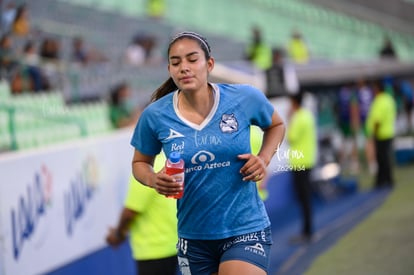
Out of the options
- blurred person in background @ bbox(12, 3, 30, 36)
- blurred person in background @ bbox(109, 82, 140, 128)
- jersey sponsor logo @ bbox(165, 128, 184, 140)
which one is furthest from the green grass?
blurred person in background @ bbox(12, 3, 30, 36)

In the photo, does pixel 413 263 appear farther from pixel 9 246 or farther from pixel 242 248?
pixel 242 248

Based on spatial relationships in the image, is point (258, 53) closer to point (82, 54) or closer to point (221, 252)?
point (82, 54)

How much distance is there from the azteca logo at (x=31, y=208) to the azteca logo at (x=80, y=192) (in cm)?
38

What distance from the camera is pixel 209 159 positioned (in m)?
4.89

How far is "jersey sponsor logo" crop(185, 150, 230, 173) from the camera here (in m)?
4.88

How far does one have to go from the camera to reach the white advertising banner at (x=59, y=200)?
7.67 metres

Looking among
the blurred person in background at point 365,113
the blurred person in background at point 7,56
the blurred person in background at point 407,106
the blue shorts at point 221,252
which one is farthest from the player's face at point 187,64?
the blurred person in background at point 407,106

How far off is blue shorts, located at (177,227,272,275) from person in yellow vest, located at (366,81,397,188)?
12479 millimetres

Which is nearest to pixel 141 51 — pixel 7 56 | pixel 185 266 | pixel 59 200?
pixel 7 56

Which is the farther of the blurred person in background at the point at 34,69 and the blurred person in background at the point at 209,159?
the blurred person in background at the point at 34,69

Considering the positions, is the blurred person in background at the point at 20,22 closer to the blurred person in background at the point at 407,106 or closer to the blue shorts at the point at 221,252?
the blue shorts at the point at 221,252

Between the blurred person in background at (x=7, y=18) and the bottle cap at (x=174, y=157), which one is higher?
the blurred person in background at (x=7, y=18)

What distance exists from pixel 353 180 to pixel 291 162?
41.3 feet

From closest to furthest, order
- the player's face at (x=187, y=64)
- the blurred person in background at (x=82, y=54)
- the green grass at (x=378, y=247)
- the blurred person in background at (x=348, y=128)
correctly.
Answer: the player's face at (x=187, y=64), the green grass at (x=378, y=247), the blurred person in background at (x=82, y=54), the blurred person in background at (x=348, y=128)
